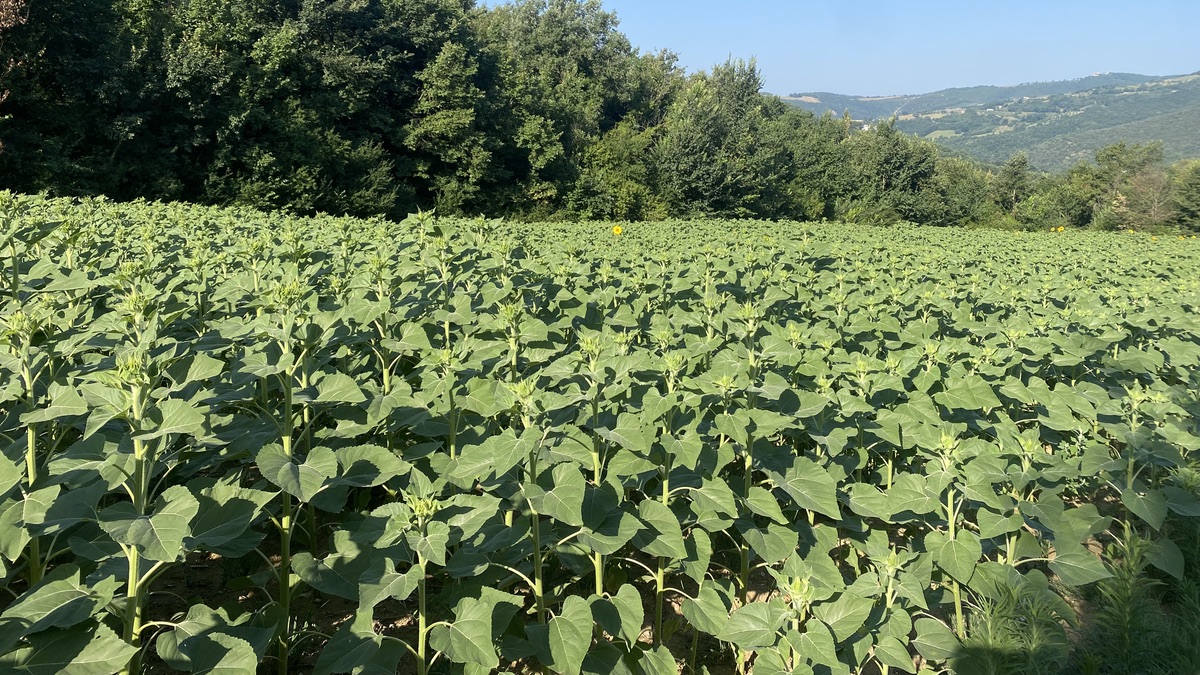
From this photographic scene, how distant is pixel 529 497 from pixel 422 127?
29451 mm

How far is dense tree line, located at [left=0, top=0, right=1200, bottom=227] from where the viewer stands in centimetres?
2034

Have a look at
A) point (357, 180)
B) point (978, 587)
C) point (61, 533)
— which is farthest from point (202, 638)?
point (357, 180)

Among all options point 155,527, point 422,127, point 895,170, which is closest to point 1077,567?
point 155,527

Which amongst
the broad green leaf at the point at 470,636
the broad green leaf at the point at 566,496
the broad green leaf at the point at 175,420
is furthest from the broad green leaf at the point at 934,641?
the broad green leaf at the point at 175,420

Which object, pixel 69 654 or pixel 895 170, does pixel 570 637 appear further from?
pixel 895 170

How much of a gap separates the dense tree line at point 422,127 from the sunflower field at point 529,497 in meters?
15.1

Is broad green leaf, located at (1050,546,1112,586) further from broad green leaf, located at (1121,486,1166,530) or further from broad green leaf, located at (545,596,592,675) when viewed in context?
broad green leaf, located at (545,596,592,675)

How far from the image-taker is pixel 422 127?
2877 centimetres

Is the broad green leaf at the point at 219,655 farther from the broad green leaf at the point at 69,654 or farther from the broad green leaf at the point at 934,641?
the broad green leaf at the point at 934,641

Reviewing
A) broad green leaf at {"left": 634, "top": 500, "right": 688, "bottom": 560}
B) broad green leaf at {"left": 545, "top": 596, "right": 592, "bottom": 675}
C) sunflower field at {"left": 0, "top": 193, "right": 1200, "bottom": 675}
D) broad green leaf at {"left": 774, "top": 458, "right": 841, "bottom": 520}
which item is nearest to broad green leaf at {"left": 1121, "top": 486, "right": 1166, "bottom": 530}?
sunflower field at {"left": 0, "top": 193, "right": 1200, "bottom": 675}

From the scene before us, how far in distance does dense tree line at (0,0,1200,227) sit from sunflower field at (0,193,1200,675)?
1512 centimetres

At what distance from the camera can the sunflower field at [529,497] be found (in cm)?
184

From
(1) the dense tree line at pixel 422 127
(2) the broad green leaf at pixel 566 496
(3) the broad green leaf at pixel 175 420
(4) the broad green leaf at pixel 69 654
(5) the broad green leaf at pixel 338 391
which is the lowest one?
(2) the broad green leaf at pixel 566 496

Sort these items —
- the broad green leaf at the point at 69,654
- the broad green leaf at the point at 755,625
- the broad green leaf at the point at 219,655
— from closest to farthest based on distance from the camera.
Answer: the broad green leaf at the point at 69,654, the broad green leaf at the point at 219,655, the broad green leaf at the point at 755,625
